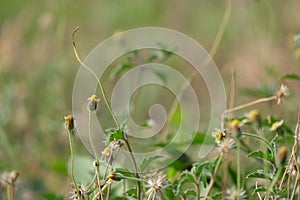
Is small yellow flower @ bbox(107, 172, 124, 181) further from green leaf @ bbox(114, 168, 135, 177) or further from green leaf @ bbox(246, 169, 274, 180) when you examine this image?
green leaf @ bbox(246, 169, 274, 180)

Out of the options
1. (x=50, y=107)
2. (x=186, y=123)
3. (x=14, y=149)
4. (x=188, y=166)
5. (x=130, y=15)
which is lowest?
(x=188, y=166)

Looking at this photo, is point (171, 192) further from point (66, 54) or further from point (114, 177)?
point (66, 54)

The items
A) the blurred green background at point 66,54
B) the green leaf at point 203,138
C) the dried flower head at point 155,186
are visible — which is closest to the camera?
the dried flower head at point 155,186

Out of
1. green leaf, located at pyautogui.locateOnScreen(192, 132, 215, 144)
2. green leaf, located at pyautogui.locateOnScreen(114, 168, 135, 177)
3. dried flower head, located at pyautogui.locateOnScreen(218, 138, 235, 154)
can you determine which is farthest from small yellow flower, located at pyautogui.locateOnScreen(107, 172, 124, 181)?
green leaf, located at pyautogui.locateOnScreen(192, 132, 215, 144)

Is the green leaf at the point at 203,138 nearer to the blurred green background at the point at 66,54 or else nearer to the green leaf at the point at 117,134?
the blurred green background at the point at 66,54

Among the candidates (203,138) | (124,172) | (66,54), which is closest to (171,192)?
(124,172)

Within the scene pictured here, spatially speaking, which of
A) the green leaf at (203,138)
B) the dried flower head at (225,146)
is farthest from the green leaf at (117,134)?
the green leaf at (203,138)

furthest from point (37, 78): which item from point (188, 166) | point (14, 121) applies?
point (188, 166)

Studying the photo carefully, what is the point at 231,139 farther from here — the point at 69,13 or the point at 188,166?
the point at 69,13
